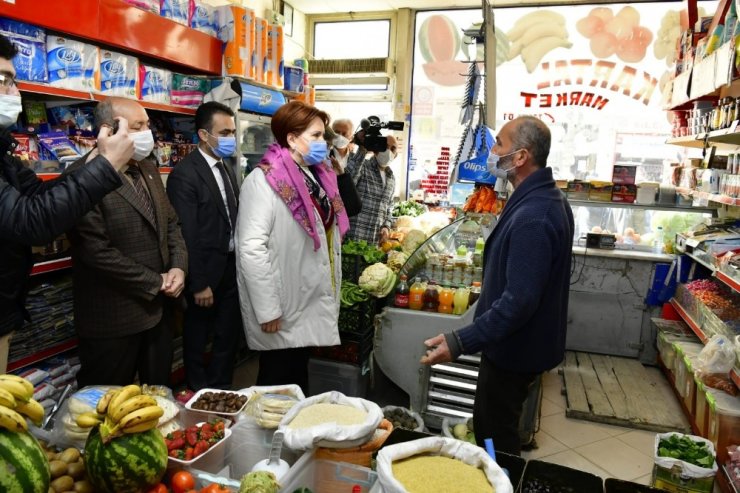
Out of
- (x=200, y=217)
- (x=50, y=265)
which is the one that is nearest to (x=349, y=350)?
(x=200, y=217)

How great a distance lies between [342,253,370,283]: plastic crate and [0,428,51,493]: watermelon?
9.27 ft

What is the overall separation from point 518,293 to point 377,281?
1.58 meters

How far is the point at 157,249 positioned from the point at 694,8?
5.75 meters

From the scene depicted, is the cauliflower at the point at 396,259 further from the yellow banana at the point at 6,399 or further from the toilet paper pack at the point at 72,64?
the yellow banana at the point at 6,399

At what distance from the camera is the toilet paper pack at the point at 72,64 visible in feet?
9.79

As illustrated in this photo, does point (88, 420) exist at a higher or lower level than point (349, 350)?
higher

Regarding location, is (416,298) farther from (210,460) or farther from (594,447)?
(210,460)

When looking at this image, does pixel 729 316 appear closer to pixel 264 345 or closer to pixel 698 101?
pixel 698 101

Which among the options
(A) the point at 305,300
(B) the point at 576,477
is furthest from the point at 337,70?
(B) the point at 576,477

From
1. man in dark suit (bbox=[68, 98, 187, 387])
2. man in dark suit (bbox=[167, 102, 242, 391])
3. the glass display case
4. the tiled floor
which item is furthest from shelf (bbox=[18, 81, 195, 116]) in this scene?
the glass display case

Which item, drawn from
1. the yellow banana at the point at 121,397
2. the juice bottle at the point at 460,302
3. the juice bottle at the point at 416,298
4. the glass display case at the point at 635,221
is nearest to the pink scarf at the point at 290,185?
the juice bottle at the point at 416,298

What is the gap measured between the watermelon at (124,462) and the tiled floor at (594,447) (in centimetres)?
276

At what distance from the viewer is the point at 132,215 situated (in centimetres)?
269

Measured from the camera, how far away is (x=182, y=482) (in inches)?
60.7
